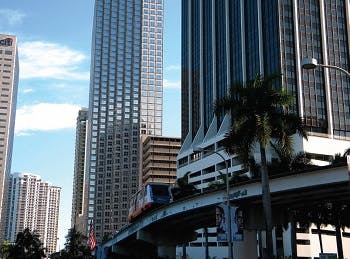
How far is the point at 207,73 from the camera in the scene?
466 ft

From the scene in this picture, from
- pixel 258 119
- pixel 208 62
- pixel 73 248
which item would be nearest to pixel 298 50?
pixel 208 62

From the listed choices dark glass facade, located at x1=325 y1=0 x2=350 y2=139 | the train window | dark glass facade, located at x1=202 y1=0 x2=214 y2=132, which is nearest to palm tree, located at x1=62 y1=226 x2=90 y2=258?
dark glass facade, located at x1=202 y1=0 x2=214 y2=132

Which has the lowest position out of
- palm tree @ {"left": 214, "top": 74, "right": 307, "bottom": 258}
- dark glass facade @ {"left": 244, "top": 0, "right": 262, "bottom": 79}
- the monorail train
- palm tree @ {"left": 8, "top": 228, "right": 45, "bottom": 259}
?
palm tree @ {"left": 8, "top": 228, "right": 45, "bottom": 259}

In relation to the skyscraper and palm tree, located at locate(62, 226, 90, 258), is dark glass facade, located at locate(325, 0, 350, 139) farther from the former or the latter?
palm tree, located at locate(62, 226, 90, 258)

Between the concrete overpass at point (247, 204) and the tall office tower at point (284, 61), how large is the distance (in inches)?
1775

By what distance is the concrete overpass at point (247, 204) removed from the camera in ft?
115

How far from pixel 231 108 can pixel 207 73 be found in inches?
4165

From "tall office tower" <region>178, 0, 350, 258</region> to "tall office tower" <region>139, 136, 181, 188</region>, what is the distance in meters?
52.0

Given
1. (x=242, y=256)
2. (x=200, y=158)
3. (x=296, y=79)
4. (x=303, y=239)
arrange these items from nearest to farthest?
(x=242, y=256) → (x=303, y=239) → (x=296, y=79) → (x=200, y=158)

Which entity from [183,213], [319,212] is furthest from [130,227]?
[319,212]

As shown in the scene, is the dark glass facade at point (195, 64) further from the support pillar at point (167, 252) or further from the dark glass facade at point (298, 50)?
the support pillar at point (167, 252)

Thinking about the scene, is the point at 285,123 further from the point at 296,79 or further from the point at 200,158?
the point at 200,158

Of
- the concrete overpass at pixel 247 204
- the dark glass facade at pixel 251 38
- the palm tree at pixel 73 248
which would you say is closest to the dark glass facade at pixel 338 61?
the dark glass facade at pixel 251 38

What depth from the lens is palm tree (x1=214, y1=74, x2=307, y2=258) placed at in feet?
117
